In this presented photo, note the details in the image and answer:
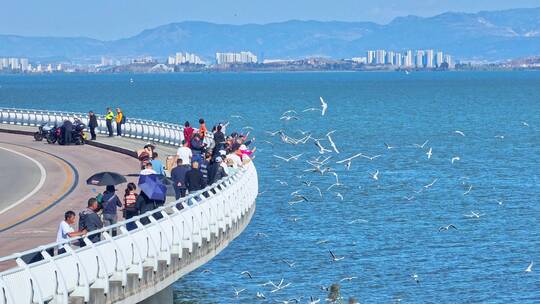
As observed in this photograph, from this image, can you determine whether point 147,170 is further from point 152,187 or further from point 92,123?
point 92,123

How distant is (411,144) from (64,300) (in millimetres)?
79712

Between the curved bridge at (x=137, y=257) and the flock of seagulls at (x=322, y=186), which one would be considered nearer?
the curved bridge at (x=137, y=257)

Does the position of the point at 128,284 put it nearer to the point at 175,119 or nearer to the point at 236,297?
the point at 236,297

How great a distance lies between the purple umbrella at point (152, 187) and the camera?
2559 centimetres

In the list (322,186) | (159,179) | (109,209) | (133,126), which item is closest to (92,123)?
(133,126)

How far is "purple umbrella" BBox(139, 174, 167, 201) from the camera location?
84.0 ft

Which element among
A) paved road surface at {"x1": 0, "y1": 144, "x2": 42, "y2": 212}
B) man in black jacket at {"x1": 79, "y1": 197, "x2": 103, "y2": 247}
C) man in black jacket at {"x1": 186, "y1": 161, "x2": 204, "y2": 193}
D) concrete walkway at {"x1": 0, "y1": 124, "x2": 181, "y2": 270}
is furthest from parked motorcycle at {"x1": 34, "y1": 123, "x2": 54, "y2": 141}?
man in black jacket at {"x1": 79, "y1": 197, "x2": 103, "y2": 247}

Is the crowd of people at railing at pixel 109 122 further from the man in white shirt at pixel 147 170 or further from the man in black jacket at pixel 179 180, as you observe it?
the man in white shirt at pixel 147 170

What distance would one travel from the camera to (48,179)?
4259 cm

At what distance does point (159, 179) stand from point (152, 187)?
2.05 meters

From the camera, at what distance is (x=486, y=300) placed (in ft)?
123

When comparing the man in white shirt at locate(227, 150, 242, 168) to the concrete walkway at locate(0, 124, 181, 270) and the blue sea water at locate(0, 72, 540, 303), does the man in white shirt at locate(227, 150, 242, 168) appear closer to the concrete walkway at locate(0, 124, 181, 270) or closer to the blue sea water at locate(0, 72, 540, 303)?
the concrete walkway at locate(0, 124, 181, 270)

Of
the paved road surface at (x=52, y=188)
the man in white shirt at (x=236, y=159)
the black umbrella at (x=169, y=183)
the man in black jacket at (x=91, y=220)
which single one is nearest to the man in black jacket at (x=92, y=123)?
the paved road surface at (x=52, y=188)

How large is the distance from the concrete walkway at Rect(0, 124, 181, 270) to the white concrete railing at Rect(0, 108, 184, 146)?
78 cm
